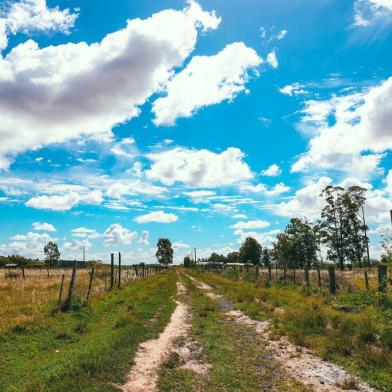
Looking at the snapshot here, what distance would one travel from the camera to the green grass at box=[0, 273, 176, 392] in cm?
848

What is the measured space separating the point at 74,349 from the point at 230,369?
5305 mm

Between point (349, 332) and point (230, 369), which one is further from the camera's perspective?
point (349, 332)

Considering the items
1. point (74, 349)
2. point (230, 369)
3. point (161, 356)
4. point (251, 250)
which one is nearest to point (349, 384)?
point (230, 369)

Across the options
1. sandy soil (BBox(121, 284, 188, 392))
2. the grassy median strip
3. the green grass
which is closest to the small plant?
the grassy median strip

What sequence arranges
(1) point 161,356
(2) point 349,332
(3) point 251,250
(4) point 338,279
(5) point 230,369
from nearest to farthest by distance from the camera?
(5) point 230,369
(1) point 161,356
(2) point 349,332
(4) point 338,279
(3) point 251,250

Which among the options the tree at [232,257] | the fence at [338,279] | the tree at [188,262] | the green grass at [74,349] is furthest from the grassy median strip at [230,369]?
the tree at [232,257]

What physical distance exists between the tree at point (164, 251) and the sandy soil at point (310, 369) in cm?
15315

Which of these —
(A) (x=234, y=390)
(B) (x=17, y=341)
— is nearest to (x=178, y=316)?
(B) (x=17, y=341)

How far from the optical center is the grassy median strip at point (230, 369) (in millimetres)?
8281

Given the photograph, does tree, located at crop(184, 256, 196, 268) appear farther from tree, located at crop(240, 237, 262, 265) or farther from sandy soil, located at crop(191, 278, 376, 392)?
sandy soil, located at crop(191, 278, 376, 392)

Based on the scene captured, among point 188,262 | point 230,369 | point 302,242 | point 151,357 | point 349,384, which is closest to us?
point 349,384

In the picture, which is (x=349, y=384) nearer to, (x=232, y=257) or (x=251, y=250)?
(x=251, y=250)

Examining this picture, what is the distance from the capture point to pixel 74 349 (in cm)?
1168

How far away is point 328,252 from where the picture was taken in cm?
7950
